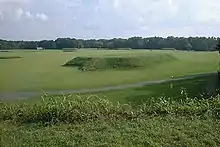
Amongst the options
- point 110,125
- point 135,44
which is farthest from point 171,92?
point 135,44

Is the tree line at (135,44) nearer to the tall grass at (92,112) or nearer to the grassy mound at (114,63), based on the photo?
the grassy mound at (114,63)

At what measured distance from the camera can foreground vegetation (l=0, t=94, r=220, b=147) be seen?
172 inches

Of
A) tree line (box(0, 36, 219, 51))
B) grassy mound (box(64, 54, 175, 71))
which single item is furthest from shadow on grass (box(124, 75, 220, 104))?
tree line (box(0, 36, 219, 51))

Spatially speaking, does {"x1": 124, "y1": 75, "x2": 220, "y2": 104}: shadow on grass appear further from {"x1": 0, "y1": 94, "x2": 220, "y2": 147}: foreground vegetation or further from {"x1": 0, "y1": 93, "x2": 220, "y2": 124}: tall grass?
{"x1": 0, "y1": 94, "x2": 220, "y2": 147}: foreground vegetation

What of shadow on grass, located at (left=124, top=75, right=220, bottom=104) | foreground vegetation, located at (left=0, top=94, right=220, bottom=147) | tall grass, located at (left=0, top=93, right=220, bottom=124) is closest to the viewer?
foreground vegetation, located at (left=0, top=94, right=220, bottom=147)

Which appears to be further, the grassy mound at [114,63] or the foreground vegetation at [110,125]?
the grassy mound at [114,63]

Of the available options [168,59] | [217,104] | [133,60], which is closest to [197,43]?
[168,59]

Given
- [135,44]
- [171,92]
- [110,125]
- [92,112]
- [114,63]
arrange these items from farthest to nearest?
[135,44], [114,63], [171,92], [92,112], [110,125]

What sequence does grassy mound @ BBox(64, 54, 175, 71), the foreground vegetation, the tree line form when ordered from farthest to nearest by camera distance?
the tree line
grassy mound @ BBox(64, 54, 175, 71)
the foreground vegetation

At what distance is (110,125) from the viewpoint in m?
5.08

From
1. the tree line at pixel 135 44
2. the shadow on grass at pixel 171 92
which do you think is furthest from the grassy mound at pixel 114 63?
the tree line at pixel 135 44

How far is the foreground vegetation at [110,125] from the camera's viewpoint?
4379mm

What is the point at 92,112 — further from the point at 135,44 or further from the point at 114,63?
the point at 135,44

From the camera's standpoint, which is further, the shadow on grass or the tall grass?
the shadow on grass
